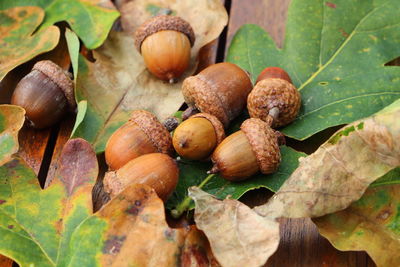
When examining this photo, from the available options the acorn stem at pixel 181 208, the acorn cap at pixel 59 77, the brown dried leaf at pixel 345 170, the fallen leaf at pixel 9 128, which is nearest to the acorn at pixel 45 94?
the acorn cap at pixel 59 77

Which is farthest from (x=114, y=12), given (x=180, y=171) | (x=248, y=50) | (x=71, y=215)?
(x=71, y=215)

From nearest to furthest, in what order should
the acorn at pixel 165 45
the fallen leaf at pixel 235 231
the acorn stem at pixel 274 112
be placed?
the fallen leaf at pixel 235 231
the acorn stem at pixel 274 112
the acorn at pixel 165 45

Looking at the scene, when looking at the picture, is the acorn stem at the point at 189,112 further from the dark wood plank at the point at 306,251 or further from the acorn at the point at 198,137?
the dark wood plank at the point at 306,251

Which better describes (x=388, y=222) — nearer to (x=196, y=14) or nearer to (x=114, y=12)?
(x=196, y=14)

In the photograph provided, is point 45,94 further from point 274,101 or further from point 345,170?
point 345,170

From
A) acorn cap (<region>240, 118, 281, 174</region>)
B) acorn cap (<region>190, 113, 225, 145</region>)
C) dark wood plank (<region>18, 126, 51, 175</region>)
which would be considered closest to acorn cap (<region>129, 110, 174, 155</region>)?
acorn cap (<region>190, 113, 225, 145</region>)

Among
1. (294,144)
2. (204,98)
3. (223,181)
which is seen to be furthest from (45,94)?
(294,144)
